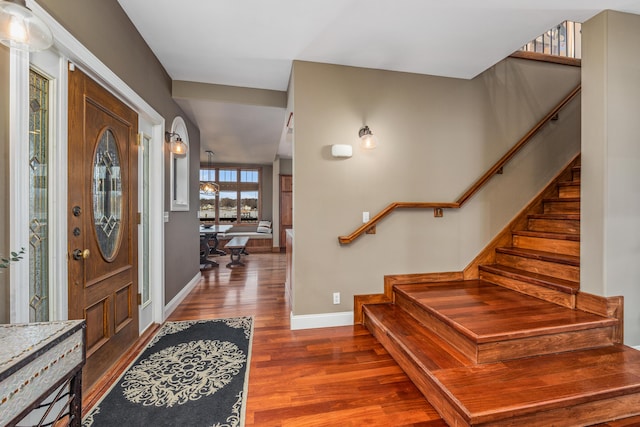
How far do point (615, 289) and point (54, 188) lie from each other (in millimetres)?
3730

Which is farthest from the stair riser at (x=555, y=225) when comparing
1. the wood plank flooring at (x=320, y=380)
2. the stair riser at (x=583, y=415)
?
the wood plank flooring at (x=320, y=380)

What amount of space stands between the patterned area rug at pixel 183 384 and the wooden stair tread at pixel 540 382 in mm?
1263

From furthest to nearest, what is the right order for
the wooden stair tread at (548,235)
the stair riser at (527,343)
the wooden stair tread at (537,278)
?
the wooden stair tread at (548,235)
the wooden stair tread at (537,278)
the stair riser at (527,343)

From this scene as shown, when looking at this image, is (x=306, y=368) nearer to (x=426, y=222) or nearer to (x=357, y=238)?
(x=357, y=238)

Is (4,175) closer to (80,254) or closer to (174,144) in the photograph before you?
(80,254)

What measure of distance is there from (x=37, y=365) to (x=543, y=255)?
3.53m

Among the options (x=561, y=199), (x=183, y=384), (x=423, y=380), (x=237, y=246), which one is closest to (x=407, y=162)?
(x=561, y=199)

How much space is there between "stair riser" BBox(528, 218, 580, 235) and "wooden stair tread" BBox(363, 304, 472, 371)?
180cm

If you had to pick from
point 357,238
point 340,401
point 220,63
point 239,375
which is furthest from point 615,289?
point 220,63

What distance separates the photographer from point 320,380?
1.96 m

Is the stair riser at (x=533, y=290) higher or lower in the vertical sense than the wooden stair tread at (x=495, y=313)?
higher

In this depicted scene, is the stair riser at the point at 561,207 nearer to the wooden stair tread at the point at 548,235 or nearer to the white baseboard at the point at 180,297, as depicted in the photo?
the wooden stair tread at the point at 548,235

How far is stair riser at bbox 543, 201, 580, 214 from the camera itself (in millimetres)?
2977

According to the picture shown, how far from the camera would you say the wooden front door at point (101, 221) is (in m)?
1.71
